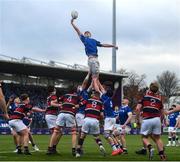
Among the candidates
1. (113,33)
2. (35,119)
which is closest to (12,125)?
(113,33)

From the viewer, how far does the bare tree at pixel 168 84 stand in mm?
100062

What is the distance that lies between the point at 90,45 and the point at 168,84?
269 ft

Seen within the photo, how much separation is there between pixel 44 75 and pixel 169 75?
48060mm

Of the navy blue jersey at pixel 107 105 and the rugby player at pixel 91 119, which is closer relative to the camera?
the rugby player at pixel 91 119

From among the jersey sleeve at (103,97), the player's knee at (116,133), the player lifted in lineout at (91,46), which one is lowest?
the player's knee at (116,133)

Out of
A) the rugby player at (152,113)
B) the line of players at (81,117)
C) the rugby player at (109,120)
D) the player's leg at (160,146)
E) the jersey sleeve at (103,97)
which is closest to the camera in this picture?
the player's leg at (160,146)

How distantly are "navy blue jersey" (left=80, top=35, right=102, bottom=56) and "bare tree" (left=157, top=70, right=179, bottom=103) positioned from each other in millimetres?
80210

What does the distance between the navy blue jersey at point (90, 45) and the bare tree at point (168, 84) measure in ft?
263

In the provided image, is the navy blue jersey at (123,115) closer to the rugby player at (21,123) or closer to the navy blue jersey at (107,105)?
the navy blue jersey at (107,105)

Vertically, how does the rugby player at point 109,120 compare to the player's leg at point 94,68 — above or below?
below

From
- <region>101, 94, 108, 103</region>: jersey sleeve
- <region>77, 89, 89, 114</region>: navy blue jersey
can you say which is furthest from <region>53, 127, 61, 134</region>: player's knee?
<region>101, 94, 108, 103</region>: jersey sleeve

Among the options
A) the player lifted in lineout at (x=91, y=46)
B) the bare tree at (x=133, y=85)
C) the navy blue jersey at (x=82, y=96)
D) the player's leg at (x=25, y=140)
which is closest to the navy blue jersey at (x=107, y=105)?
the navy blue jersey at (x=82, y=96)

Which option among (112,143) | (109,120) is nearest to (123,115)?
(109,120)

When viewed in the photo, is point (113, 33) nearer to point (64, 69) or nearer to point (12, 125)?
point (64, 69)
